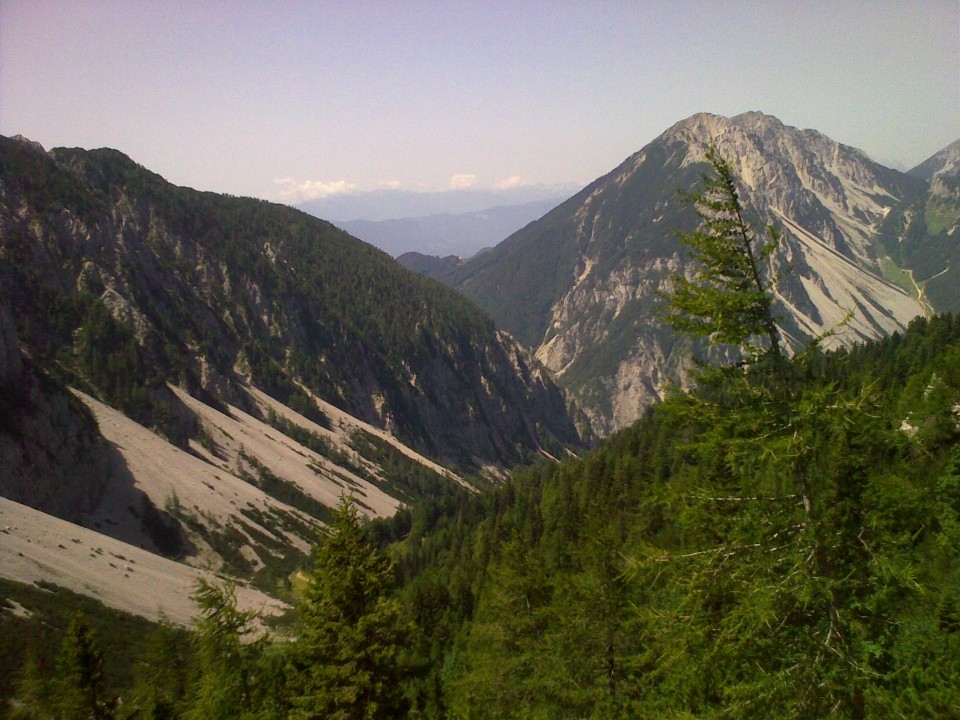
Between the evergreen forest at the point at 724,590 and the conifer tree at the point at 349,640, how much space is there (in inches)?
2.5

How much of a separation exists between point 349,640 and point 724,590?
10.7 m

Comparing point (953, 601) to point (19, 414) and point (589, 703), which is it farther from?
point (19, 414)

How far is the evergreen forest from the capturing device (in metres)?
9.66

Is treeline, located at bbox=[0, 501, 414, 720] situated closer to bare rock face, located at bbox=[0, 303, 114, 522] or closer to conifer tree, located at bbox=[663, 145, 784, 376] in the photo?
conifer tree, located at bbox=[663, 145, 784, 376]

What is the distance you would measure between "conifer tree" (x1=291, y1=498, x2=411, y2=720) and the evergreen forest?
2.5 inches

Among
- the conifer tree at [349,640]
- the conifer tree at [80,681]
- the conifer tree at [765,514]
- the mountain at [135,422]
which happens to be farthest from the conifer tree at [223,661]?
the mountain at [135,422]

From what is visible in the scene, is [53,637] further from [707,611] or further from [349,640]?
[707,611]

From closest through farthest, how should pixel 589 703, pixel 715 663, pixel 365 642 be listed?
pixel 715 663
pixel 365 642
pixel 589 703

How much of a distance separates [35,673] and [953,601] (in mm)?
42816

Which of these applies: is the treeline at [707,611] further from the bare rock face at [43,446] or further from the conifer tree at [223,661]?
the bare rock face at [43,446]

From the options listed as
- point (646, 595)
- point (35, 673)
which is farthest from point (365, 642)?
point (35, 673)

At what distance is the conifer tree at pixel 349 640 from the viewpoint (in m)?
16.7

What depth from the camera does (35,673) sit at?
3447 centimetres

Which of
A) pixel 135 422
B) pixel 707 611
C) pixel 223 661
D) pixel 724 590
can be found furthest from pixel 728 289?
pixel 135 422
